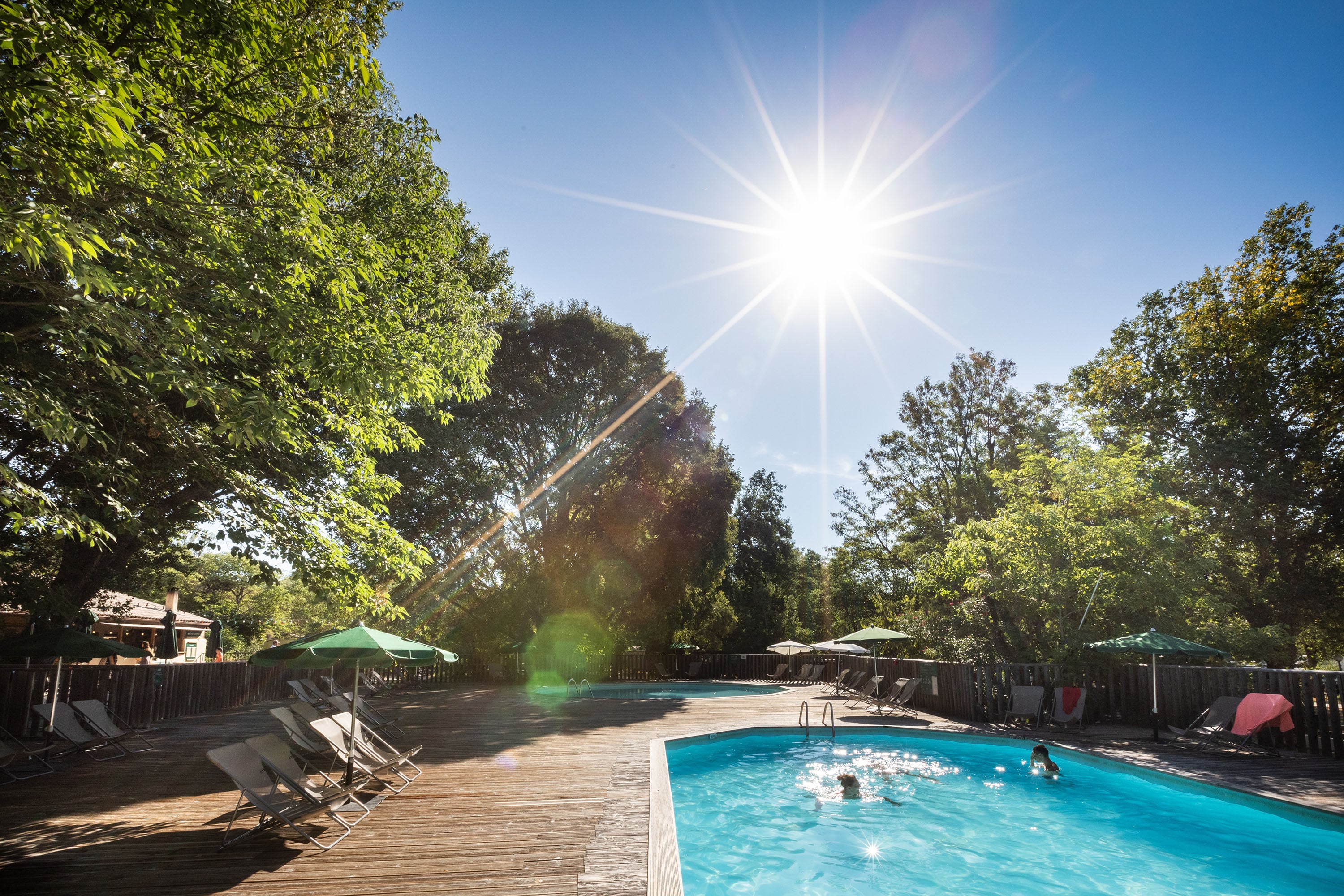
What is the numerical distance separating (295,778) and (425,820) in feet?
3.62

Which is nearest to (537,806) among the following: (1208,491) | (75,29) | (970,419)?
(75,29)

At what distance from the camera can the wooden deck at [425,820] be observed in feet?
13.2

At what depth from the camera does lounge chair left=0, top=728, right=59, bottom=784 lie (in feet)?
21.2

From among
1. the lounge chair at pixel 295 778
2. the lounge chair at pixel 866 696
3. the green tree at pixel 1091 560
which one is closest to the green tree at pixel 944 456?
the green tree at pixel 1091 560

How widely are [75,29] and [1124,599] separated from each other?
15.9m

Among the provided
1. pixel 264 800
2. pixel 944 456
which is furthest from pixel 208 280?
pixel 944 456

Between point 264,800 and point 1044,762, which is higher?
point 264,800

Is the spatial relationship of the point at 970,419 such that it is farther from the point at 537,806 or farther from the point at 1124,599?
the point at 537,806

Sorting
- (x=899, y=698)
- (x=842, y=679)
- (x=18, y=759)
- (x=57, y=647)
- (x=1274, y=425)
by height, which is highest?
(x=1274, y=425)

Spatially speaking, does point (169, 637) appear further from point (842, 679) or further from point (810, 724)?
point (842, 679)

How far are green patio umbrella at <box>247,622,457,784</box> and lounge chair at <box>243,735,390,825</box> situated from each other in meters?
0.33

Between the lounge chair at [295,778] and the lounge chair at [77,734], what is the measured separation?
393 centimetres

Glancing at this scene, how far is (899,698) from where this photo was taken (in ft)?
42.6

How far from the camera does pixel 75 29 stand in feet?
12.5
